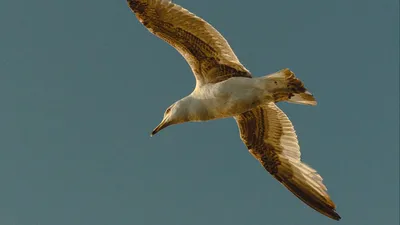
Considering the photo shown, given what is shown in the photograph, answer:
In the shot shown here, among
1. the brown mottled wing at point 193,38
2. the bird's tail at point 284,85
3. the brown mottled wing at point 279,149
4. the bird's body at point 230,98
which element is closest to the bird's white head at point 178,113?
the bird's body at point 230,98

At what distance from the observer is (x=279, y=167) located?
16562 millimetres

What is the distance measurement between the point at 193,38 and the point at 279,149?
3.68 m

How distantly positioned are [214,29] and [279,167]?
3930 mm

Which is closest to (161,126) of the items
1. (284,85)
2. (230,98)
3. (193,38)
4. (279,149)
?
(230,98)

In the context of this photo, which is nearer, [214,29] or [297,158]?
[214,29]

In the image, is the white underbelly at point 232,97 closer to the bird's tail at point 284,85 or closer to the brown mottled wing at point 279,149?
the bird's tail at point 284,85

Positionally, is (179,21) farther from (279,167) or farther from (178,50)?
(279,167)

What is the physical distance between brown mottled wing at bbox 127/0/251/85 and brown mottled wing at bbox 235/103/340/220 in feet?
5.17

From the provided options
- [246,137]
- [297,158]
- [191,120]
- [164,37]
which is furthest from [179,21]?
[297,158]

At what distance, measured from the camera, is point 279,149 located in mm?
16547

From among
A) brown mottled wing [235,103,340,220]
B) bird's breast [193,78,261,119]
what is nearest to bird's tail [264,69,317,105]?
bird's breast [193,78,261,119]

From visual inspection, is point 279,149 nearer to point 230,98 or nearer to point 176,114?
point 230,98

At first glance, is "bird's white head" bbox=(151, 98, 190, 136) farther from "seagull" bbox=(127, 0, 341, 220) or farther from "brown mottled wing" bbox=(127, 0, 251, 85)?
"brown mottled wing" bbox=(127, 0, 251, 85)

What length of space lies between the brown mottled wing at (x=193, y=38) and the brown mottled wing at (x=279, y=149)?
158cm
